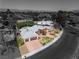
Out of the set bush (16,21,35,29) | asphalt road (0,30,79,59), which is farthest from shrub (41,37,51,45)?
bush (16,21,35,29)

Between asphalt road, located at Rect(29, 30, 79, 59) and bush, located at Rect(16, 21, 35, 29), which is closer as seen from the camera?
asphalt road, located at Rect(29, 30, 79, 59)

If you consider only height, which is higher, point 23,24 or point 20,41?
point 23,24

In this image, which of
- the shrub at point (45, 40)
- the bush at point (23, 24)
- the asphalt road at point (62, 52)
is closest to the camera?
the asphalt road at point (62, 52)

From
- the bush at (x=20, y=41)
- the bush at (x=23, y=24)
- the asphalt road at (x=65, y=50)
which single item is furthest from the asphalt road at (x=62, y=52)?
the bush at (x=23, y=24)

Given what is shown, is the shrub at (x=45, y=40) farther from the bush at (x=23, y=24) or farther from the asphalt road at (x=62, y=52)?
the bush at (x=23, y=24)

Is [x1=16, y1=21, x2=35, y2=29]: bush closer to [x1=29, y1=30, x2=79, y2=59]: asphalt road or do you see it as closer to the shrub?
the shrub

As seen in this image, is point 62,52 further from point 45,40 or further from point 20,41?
point 20,41

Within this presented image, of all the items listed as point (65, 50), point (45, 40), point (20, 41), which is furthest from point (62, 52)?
point (20, 41)

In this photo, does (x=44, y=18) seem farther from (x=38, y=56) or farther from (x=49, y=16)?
(x=38, y=56)

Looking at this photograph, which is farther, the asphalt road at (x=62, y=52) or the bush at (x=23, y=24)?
the bush at (x=23, y=24)

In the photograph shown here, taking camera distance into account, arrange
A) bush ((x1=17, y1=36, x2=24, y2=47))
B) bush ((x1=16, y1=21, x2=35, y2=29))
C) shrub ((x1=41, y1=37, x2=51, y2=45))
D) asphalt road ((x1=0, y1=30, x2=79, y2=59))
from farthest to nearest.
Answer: bush ((x1=16, y1=21, x2=35, y2=29)) → shrub ((x1=41, y1=37, x2=51, y2=45)) → bush ((x1=17, y1=36, x2=24, y2=47)) → asphalt road ((x1=0, y1=30, x2=79, y2=59))

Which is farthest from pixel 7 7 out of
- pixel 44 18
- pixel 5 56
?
pixel 5 56
